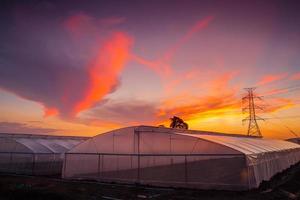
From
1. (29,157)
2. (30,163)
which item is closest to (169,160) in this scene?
(30,163)

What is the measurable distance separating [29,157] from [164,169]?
1480 cm

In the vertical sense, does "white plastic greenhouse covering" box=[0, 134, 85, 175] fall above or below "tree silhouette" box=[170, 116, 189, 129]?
below

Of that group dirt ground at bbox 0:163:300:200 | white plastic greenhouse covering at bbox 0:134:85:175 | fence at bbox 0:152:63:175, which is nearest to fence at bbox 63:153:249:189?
dirt ground at bbox 0:163:300:200

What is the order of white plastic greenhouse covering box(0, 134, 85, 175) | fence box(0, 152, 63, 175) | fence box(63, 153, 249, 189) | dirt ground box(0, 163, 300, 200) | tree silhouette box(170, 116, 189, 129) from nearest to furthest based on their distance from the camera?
dirt ground box(0, 163, 300, 200) < fence box(63, 153, 249, 189) < fence box(0, 152, 63, 175) < white plastic greenhouse covering box(0, 134, 85, 175) < tree silhouette box(170, 116, 189, 129)

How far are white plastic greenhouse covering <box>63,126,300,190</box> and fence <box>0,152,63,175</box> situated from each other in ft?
16.2

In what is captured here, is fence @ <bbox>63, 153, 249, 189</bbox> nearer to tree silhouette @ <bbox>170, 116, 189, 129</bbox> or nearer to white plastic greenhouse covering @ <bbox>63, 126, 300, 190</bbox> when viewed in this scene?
white plastic greenhouse covering @ <bbox>63, 126, 300, 190</bbox>

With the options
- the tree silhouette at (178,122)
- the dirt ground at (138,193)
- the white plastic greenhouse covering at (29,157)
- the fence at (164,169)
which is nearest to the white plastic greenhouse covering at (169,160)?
the fence at (164,169)

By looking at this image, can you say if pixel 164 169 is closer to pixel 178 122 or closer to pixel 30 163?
pixel 30 163

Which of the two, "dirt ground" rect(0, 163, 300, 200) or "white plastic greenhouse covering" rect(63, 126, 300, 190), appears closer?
"dirt ground" rect(0, 163, 300, 200)

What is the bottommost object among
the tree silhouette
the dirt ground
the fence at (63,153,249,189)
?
the dirt ground

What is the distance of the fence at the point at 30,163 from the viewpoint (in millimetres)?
29688

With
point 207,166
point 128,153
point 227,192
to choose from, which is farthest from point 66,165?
point 227,192

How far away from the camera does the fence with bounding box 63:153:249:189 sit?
19.3 m

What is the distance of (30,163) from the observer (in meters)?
29.7
